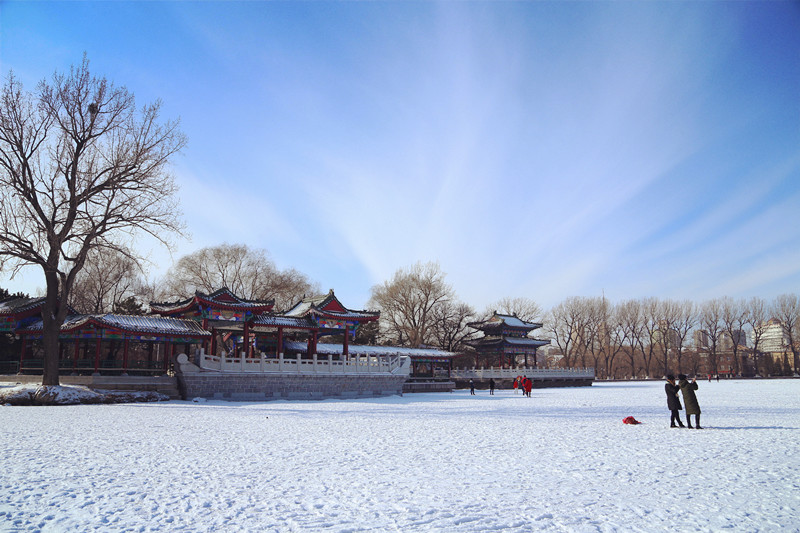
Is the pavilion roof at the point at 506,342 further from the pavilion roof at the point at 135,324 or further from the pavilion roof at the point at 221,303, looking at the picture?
the pavilion roof at the point at 135,324

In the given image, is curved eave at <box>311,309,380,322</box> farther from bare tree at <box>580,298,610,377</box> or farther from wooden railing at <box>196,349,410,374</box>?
bare tree at <box>580,298,610,377</box>

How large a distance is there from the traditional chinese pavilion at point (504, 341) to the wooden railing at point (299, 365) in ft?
64.2

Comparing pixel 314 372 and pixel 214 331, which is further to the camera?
pixel 214 331

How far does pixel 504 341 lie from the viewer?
4750cm

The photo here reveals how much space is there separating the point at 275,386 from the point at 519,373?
76.9 ft

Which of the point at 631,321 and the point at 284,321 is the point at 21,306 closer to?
the point at 284,321

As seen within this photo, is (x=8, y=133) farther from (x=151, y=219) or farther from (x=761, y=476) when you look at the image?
(x=761, y=476)

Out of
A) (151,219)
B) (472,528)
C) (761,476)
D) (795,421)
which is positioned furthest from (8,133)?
(795,421)

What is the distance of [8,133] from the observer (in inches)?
789

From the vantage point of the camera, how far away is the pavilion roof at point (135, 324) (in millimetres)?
23234

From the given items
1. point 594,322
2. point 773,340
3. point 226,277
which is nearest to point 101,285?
point 226,277

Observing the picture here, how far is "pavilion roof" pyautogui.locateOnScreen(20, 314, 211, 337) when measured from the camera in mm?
23234

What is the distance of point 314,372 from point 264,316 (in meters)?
4.79

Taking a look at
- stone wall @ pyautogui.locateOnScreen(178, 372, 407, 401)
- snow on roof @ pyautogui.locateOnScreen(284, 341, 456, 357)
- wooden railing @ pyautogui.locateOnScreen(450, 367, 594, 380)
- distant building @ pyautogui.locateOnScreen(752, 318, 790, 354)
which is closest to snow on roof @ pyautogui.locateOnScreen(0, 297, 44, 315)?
stone wall @ pyautogui.locateOnScreen(178, 372, 407, 401)
